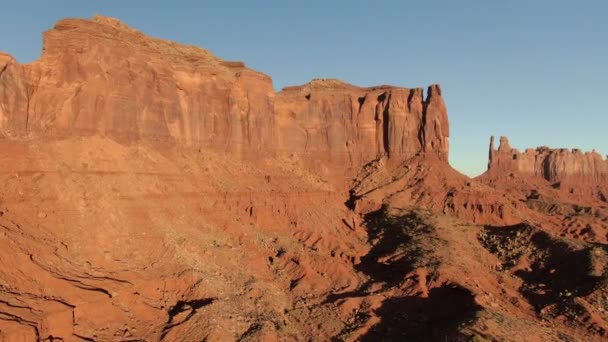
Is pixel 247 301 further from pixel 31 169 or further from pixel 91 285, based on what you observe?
pixel 31 169

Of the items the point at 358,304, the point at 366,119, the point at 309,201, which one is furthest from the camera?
the point at 366,119

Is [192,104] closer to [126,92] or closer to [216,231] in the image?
[126,92]

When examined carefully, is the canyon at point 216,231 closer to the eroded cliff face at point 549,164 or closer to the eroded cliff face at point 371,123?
the eroded cliff face at point 371,123

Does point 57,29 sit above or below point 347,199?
above

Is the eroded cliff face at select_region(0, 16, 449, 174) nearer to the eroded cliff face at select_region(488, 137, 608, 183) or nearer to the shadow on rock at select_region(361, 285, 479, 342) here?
the shadow on rock at select_region(361, 285, 479, 342)

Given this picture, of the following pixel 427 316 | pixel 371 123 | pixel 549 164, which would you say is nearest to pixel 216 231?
pixel 427 316

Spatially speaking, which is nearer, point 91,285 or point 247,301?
point 91,285

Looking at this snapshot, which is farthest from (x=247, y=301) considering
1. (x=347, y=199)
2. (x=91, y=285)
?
(x=347, y=199)
